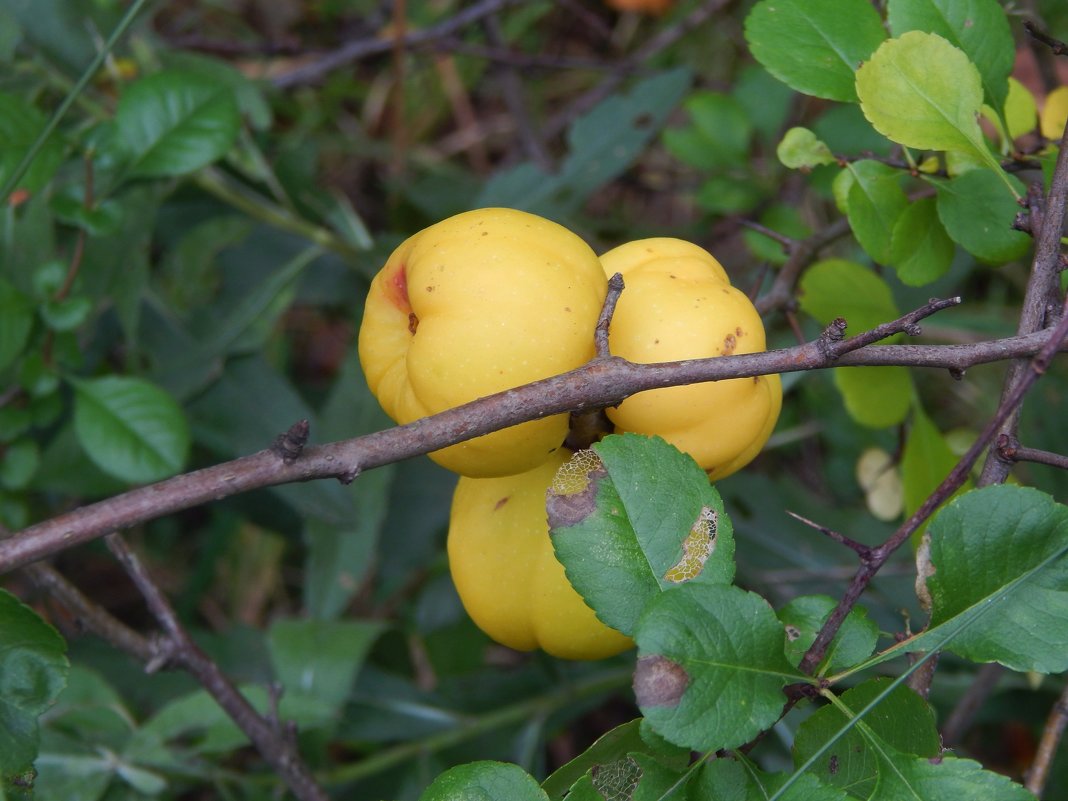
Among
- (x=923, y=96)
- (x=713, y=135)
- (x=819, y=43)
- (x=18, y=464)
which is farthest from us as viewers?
(x=713, y=135)

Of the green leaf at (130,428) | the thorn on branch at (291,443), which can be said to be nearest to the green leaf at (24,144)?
the green leaf at (130,428)

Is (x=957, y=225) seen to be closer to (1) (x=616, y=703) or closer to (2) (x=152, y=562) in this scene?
(1) (x=616, y=703)

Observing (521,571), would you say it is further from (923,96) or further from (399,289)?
(923,96)

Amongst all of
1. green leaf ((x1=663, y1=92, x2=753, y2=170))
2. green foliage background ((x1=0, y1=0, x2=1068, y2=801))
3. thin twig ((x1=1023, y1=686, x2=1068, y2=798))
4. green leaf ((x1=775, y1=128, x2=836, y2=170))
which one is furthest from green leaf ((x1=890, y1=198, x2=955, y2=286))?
green leaf ((x1=663, y1=92, x2=753, y2=170))

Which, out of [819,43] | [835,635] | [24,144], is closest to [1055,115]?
[819,43]

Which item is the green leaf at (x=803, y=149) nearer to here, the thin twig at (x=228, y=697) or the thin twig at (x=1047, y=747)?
the thin twig at (x=1047, y=747)

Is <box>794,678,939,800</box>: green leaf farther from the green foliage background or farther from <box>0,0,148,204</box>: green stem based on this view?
<box>0,0,148,204</box>: green stem
